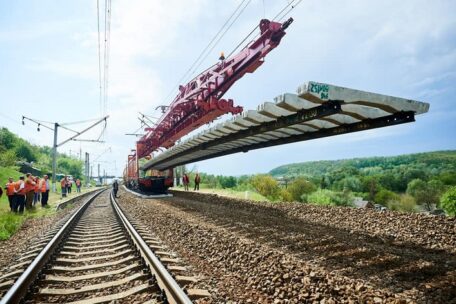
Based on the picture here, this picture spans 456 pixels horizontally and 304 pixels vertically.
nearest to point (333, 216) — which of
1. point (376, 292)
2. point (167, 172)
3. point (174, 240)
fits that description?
point (174, 240)

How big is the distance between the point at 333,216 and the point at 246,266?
16.0ft

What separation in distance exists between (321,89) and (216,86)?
9.08 metres

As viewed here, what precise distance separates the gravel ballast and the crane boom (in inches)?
277

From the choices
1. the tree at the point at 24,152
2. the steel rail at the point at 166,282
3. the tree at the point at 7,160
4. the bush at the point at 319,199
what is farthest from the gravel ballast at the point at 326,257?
the tree at the point at 24,152

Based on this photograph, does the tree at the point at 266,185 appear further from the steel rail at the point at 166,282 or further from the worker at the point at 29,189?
the steel rail at the point at 166,282

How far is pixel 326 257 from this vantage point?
5.04 meters

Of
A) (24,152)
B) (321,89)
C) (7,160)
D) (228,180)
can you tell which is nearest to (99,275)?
(321,89)

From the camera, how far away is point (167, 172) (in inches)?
887

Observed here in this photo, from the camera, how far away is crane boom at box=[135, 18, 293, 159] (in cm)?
1177

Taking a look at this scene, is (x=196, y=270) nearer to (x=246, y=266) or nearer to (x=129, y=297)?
(x=246, y=266)

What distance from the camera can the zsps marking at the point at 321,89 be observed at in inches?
218

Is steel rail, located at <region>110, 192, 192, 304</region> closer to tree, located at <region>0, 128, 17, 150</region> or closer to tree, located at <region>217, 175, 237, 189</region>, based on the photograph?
tree, located at <region>217, 175, 237, 189</region>

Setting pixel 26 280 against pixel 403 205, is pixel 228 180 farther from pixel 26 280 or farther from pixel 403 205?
pixel 26 280

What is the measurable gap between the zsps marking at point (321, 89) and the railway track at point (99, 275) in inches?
155
